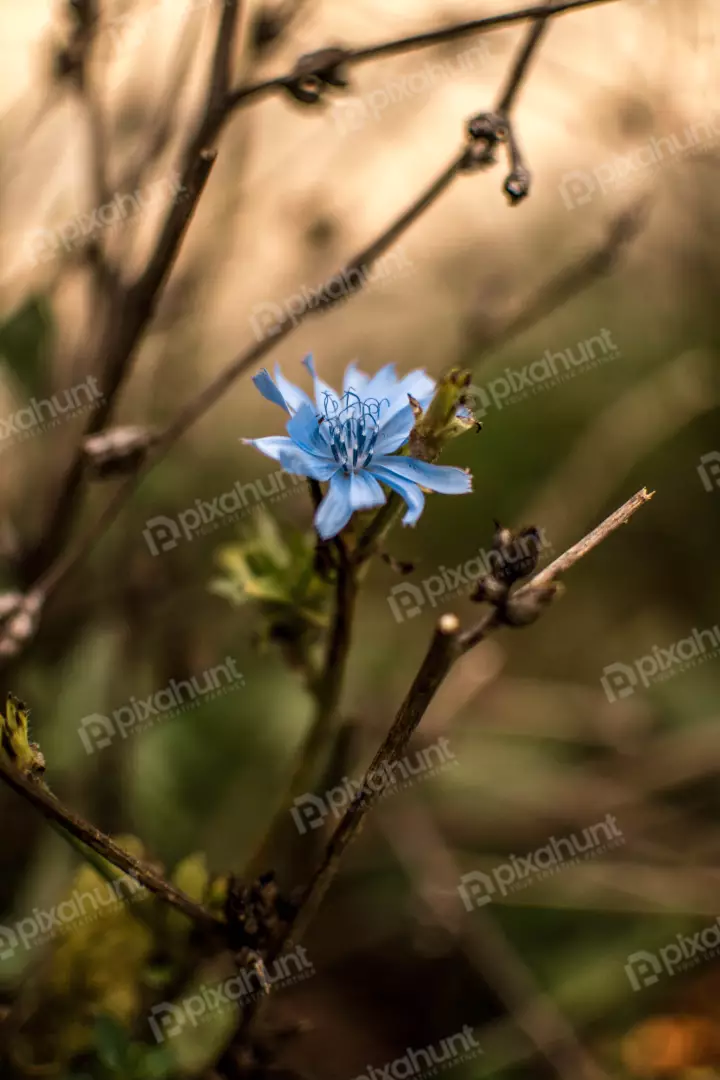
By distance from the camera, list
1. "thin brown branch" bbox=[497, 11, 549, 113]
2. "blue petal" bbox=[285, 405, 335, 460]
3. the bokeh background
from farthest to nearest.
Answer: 1. the bokeh background
2. "thin brown branch" bbox=[497, 11, 549, 113]
3. "blue petal" bbox=[285, 405, 335, 460]

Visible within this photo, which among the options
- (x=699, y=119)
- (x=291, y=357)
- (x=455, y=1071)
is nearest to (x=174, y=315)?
(x=291, y=357)

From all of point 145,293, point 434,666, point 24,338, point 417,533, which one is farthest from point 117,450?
point 417,533

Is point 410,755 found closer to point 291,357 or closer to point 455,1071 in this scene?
point 455,1071

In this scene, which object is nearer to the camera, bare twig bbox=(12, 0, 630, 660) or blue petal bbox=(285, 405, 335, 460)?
blue petal bbox=(285, 405, 335, 460)

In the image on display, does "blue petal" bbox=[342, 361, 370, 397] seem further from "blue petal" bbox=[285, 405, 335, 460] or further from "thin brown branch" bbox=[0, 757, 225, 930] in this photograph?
"thin brown branch" bbox=[0, 757, 225, 930]

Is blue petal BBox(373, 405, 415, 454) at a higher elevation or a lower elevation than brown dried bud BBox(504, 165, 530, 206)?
lower

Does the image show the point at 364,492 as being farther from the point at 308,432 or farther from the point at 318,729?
the point at 318,729

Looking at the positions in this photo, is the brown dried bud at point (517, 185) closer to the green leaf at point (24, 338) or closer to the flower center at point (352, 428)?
the flower center at point (352, 428)

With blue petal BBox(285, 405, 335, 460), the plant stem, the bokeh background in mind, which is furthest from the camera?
the bokeh background

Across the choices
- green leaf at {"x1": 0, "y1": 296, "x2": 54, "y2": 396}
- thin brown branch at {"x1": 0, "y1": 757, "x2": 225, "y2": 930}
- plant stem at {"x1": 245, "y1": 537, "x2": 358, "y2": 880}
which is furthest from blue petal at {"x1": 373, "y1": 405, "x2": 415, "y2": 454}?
green leaf at {"x1": 0, "y1": 296, "x2": 54, "y2": 396}
